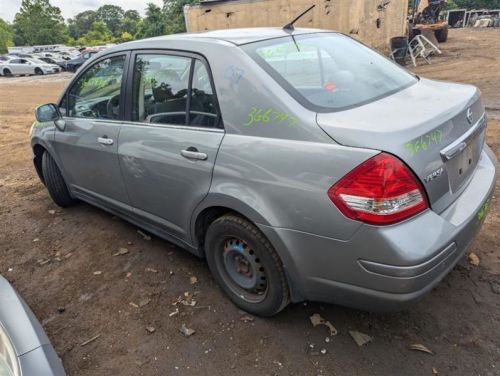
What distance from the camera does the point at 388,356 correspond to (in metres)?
2.34

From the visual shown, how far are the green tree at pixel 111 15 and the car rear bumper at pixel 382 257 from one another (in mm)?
118069

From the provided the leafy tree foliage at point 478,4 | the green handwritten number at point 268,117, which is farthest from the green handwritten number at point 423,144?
the leafy tree foliage at point 478,4

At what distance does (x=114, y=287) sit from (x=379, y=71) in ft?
8.24

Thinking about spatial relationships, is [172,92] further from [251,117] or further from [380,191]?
[380,191]

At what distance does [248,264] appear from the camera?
2.64 m

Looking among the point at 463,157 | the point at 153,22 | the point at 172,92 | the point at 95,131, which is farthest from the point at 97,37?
the point at 463,157

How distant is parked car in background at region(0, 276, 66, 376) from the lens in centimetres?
167

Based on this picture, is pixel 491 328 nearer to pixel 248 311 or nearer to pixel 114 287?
pixel 248 311

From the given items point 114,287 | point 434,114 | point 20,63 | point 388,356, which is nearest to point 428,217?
point 434,114

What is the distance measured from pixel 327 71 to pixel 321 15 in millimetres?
14511

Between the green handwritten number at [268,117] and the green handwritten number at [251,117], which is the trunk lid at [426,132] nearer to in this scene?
the green handwritten number at [268,117]

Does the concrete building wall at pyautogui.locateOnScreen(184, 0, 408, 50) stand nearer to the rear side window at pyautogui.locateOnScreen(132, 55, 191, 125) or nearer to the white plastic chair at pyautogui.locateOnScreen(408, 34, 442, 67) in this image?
the white plastic chair at pyautogui.locateOnScreen(408, 34, 442, 67)

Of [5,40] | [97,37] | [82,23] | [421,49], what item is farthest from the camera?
[82,23]

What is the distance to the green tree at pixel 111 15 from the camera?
4350 inches
